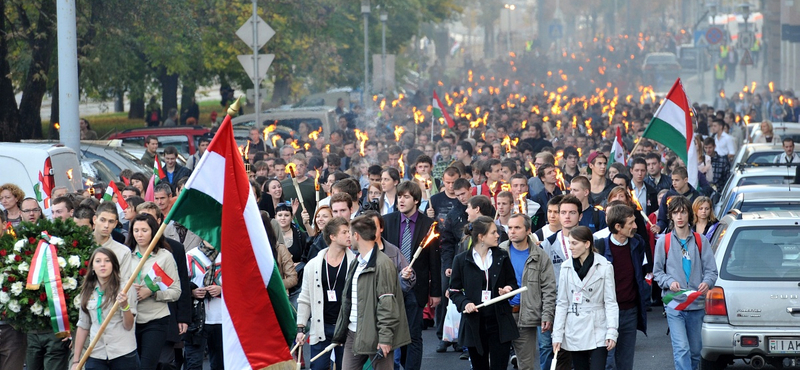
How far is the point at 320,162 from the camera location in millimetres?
17031

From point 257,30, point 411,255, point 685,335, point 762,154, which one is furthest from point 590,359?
point 257,30

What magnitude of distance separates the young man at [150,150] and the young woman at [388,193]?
548cm

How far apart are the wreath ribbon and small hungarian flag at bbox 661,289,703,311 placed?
13.8 ft

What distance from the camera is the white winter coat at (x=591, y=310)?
8.88m

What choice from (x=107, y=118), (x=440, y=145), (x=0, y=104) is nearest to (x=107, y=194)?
(x=440, y=145)

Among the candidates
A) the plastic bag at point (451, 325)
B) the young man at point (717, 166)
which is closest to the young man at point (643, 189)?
the plastic bag at point (451, 325)

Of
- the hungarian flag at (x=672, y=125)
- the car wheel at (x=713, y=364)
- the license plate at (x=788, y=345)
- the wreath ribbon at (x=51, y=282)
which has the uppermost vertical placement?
the hungarian flag at (x=672, y=125)

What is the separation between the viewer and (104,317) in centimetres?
853

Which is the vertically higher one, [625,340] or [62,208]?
[62,208]

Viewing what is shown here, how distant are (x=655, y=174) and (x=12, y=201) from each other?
7.40 metres

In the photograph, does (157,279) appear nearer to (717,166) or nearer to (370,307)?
(370,307)

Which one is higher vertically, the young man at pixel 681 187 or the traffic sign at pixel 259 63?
the traffic sign at pixel 259 63

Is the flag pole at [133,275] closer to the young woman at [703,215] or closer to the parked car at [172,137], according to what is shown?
the young woman at [703,215]

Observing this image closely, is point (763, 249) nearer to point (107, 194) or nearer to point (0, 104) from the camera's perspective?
point (107, 194)
